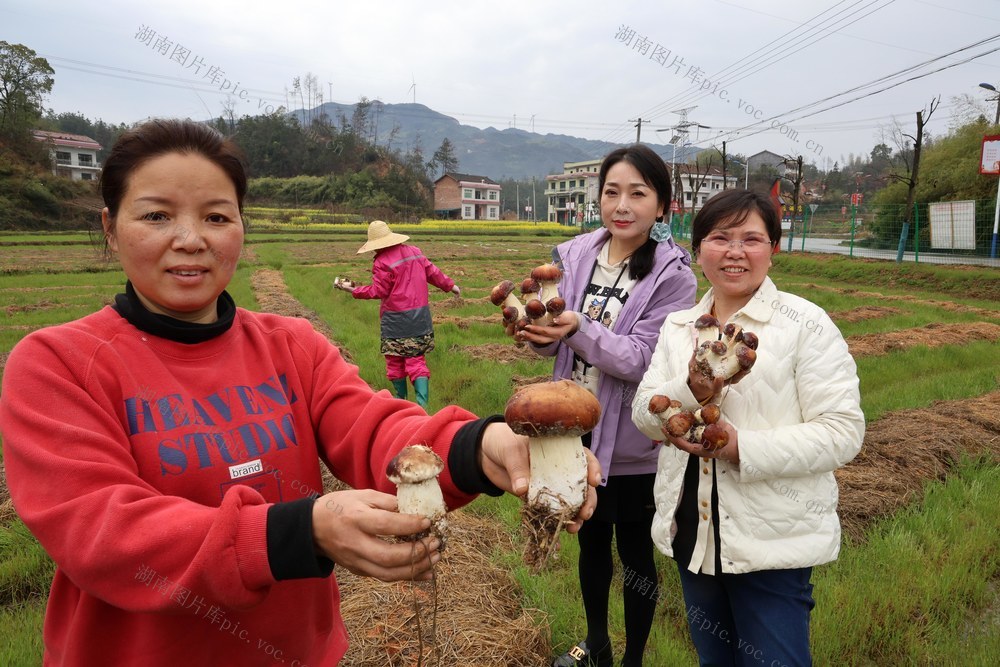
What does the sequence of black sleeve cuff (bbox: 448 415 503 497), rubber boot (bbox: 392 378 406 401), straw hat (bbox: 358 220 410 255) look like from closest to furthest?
black sleeve cuff (bbox: 448 415 503 497) → straw hat (bbox: 358 220 410 255) → rubber boot (bbox: 392 378 406 401)

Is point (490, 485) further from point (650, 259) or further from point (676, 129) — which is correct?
point (676, 129)

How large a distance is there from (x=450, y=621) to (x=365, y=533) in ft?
7.34

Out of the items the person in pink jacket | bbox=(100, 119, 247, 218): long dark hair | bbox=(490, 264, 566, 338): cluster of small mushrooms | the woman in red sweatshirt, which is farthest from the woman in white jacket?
the person in pink jacket

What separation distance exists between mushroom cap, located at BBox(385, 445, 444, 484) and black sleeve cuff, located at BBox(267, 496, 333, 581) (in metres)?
0.30

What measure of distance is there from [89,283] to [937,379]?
71.9 feet

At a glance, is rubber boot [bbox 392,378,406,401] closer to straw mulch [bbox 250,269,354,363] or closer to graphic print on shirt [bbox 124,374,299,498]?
straw mulch [bbox 250,269,354,363]

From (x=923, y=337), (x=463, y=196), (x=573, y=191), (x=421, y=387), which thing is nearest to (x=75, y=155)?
(x=463, y=196)

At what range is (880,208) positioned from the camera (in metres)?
30.9

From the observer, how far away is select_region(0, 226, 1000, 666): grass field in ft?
9.95

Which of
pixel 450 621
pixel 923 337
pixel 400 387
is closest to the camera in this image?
pixel 450 621

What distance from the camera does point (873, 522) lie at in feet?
13.6

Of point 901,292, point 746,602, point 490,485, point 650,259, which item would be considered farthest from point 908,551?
point 901,292

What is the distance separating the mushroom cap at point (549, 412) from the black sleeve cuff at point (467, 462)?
0.38 ft

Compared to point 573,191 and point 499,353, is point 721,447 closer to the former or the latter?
point 499,353
